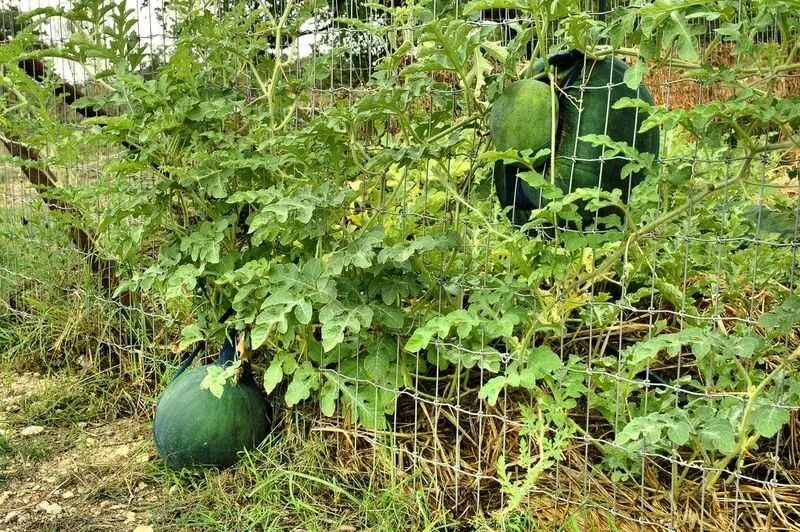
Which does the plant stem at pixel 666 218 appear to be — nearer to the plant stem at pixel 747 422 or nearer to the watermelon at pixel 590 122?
the watermelon at pixel 590 122

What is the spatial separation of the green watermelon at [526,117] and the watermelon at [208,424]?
1.20 m

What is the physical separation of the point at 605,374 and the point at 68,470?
1823 millimetres

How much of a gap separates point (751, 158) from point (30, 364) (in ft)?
10.1

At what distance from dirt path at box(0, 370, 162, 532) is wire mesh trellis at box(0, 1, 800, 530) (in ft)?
2.08

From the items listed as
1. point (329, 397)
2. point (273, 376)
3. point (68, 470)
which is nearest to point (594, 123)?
point (329, 397)

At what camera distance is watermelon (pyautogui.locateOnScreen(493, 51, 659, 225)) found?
2.22m

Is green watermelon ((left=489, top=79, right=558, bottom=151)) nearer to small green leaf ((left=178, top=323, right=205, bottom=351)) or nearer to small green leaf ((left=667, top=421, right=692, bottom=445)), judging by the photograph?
small green leaf ((left=667, top=421, right=692, bottom=445))

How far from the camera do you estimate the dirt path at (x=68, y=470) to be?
274cm

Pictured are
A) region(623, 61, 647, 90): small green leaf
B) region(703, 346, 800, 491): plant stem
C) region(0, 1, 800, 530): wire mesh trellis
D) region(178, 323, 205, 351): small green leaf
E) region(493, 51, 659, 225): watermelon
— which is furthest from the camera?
region(178, 323, 205, 351): small green leaf

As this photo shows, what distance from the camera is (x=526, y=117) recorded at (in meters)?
2.19

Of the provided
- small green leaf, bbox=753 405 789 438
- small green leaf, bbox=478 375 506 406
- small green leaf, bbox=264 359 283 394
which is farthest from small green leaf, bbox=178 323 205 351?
small green leaf, bbox=753 405 789 438

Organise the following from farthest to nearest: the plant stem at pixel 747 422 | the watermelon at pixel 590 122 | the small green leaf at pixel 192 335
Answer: the small green leaf at pixel 192 335
the watermelon at pixel 590 122
the plant stem at pixel 747 422

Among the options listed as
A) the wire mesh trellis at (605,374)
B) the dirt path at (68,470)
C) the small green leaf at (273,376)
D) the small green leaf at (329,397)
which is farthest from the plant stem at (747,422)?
the dirt path at (68,470)

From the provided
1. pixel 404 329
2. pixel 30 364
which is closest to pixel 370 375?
pixel 404 329
